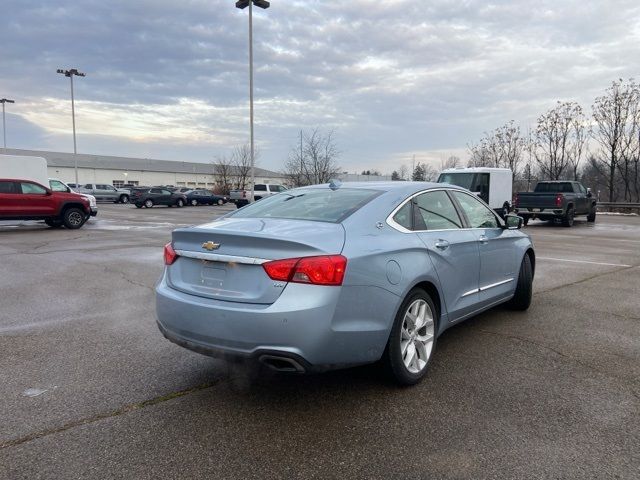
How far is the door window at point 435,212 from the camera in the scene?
4.20 m

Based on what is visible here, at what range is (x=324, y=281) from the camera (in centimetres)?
307

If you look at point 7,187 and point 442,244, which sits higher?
point 7,187

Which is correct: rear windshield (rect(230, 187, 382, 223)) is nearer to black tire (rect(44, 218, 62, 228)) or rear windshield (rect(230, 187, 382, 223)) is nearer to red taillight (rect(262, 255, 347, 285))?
red taillight (rect(262, 255, 347, 285))

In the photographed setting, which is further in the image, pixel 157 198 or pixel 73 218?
pixel 157 198

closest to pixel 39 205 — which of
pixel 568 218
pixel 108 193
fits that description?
pixel 568 218

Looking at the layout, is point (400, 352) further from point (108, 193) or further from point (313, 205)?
point (108, 193)

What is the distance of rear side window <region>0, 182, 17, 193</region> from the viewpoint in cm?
1647

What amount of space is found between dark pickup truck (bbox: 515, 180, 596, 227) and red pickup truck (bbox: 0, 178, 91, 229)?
17.8 meters

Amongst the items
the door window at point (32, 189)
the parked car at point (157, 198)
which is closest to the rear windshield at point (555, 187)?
the door window at point (32, 189)

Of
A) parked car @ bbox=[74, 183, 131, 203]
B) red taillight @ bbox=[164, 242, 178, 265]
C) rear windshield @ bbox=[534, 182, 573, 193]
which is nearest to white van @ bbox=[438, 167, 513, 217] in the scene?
rear windshield @ bbox=[534, 182, 573, 193]

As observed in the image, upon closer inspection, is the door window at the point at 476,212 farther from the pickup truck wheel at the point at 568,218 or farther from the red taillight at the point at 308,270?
the pickup truck wheel at the point at 568,218

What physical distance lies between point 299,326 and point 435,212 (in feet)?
6.65

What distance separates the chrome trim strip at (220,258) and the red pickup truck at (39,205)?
52.6 feet

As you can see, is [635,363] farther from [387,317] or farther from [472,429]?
[387,317]
